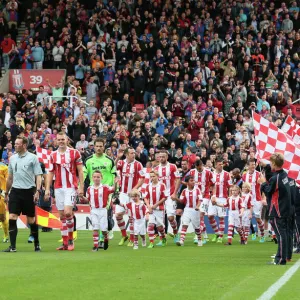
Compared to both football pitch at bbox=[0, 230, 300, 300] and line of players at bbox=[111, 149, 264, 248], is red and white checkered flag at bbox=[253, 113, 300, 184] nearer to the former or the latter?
football pitch at bbox=[0, 230, 300, 300]

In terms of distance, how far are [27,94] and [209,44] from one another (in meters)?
7.00

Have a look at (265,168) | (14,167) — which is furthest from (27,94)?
(265,168)

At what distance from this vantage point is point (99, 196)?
Answer: 61.2 feet

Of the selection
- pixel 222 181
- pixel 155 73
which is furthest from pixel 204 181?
pixel 155 73

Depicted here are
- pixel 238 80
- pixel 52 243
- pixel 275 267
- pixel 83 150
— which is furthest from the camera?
pixel 238 80

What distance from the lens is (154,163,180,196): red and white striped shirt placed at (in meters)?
21.7

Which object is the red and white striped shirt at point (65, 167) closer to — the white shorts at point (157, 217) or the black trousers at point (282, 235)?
the white shorts at point (157, 217)

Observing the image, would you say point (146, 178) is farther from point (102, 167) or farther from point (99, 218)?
point (99, 218)

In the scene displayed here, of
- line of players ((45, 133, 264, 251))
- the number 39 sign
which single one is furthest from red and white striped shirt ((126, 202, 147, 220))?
the number 39 sign

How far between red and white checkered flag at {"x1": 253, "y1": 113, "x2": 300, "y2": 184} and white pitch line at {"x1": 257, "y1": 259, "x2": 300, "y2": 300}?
7.03ft

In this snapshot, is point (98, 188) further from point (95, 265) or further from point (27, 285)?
point (27, 285)

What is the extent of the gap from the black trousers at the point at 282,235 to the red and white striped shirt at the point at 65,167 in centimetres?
468

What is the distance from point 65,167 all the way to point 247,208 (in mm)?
5604

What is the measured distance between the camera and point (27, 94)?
111ft
